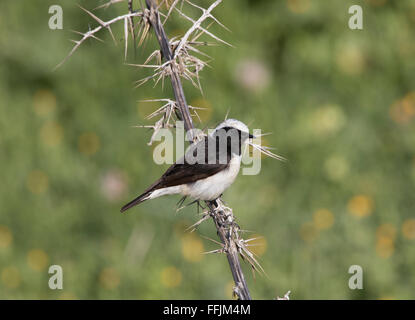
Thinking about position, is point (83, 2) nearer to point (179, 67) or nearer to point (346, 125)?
point (346, 125)

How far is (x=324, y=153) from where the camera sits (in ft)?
21.8

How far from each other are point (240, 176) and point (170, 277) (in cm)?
127

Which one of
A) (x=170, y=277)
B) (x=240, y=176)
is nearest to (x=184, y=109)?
(x=170, y=277)

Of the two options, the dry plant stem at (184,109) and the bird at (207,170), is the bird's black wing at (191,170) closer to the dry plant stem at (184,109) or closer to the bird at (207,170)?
the bird at (207,170)

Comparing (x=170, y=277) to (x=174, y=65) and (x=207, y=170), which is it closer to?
(x=207, y=170)

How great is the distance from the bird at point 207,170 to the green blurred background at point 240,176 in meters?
1.70

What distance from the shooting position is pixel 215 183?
4199mm

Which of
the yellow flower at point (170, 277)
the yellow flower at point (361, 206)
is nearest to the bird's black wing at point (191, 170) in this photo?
the yellow flower at point (170, 277)

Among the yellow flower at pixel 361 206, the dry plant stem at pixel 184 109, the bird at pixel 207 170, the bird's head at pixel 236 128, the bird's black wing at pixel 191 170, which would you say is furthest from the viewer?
the yellow flower at pixel 361 206

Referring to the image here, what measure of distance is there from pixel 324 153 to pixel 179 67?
3.92m

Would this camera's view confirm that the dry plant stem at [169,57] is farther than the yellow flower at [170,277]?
No

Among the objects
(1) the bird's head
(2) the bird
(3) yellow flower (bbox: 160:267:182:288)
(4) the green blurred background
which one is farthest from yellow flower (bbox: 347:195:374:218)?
(1) the bird's head

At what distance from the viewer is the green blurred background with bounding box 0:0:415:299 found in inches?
231

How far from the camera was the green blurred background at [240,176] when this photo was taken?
5.88 m
